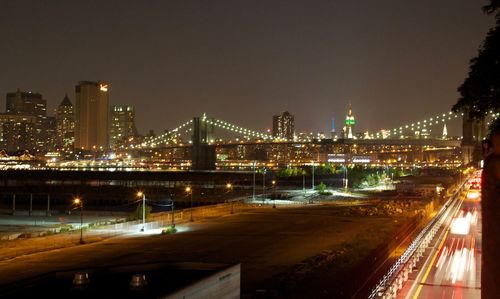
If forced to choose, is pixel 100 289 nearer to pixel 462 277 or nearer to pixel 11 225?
pixel 462 277

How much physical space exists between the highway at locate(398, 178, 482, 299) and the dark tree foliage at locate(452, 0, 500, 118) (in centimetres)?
1009

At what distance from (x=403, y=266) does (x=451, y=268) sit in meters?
2.10

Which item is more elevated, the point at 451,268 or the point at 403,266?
the point at 403,266

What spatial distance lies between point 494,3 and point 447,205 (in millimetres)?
42410

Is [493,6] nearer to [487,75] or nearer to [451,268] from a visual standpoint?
[487,75]

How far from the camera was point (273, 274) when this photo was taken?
2486 centimetres

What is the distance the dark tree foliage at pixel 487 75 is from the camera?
9156 mm

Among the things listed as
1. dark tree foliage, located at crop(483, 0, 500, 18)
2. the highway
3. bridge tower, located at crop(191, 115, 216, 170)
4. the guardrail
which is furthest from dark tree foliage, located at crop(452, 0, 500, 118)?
bridge tower, located at crop(191, 115, 216, 170)

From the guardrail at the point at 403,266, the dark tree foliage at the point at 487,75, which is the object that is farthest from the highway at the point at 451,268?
the dark tree foliage at the point at 487,75

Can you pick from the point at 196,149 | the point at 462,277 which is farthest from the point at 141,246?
the point at 196,149

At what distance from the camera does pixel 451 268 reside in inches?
918

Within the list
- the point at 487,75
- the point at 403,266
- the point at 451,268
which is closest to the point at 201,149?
the point at 451,268

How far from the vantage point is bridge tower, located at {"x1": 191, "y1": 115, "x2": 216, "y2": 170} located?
457 ft

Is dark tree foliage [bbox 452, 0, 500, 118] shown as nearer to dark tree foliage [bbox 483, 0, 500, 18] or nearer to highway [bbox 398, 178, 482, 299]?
dark tree foliage [bbox 483, 0, 500, 18]
